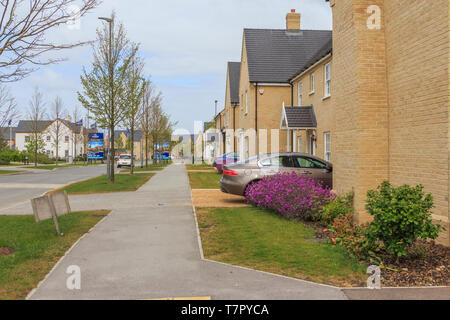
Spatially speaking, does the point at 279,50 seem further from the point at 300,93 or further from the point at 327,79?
the point at 327,79

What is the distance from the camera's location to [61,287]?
16.8ft

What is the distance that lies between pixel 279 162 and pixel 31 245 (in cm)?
786

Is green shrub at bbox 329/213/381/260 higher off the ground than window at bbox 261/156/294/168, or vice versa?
window at bbox 261/156/294/168

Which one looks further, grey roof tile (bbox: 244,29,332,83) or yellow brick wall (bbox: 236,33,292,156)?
grey roof tile (bbox: 244,29,332,83)

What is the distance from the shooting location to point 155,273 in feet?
18.7

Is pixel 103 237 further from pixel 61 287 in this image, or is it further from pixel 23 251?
pixel 61 287

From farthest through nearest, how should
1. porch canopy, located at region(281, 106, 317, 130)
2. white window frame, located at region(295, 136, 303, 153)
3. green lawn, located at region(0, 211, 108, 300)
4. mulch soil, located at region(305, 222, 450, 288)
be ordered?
white window frame, located at region(295, 136, 303, 153) → porch canopy, located at region(281, 106, 317, 130) → mulch soil, located at region(305, 222, 450, 288) → green lawn, located at region(0, 211, 108, 300)

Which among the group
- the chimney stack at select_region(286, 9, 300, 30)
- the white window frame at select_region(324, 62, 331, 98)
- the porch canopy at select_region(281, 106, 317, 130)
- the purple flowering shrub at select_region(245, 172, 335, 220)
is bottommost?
the purple flowering shrub at select_region(245, 172, 335, 220)

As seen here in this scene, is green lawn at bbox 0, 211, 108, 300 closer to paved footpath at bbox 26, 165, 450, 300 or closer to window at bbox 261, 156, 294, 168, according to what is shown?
paved footpath at bbox 26, 165, 450, 300

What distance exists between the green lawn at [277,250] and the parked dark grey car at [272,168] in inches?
103

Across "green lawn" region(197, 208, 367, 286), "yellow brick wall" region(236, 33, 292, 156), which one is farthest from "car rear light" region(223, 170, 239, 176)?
"yellow brick wall" region(236, 33, 292, 156)

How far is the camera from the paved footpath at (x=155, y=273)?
193 inches

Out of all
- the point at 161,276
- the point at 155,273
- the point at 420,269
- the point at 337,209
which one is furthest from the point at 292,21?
the point at 161,276

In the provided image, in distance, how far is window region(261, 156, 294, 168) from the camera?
13039 mm
